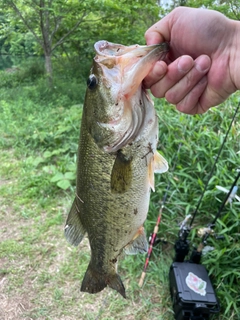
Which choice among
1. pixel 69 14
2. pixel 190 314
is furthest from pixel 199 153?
pixel 69 14

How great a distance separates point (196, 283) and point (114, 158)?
174 cm

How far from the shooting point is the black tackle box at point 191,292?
7.75 ft

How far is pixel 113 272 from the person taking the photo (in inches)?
64.6

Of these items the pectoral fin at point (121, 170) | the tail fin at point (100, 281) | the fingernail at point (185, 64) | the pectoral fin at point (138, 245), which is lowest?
the tail fin at point (100, 281)

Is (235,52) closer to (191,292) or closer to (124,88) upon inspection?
(124,88)

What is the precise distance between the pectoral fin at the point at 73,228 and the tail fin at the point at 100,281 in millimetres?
217

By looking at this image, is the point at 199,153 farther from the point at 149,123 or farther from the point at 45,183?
the point at 149,123

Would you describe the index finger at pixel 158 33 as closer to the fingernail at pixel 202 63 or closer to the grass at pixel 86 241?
the fingernail at pixel 202 63

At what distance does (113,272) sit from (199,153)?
88.1 inches

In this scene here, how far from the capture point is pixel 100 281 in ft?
5.42

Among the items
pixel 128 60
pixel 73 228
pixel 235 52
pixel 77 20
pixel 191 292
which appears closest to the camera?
pixel 128 60

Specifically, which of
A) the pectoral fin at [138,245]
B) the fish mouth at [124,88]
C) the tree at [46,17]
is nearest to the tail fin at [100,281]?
the pectoral fin at [138,245]

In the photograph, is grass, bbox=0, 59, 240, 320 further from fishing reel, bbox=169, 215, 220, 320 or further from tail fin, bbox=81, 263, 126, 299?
tail fin, bbox=81, 263, 126, 299

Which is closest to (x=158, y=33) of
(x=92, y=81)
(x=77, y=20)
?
(x=92, y=81)
